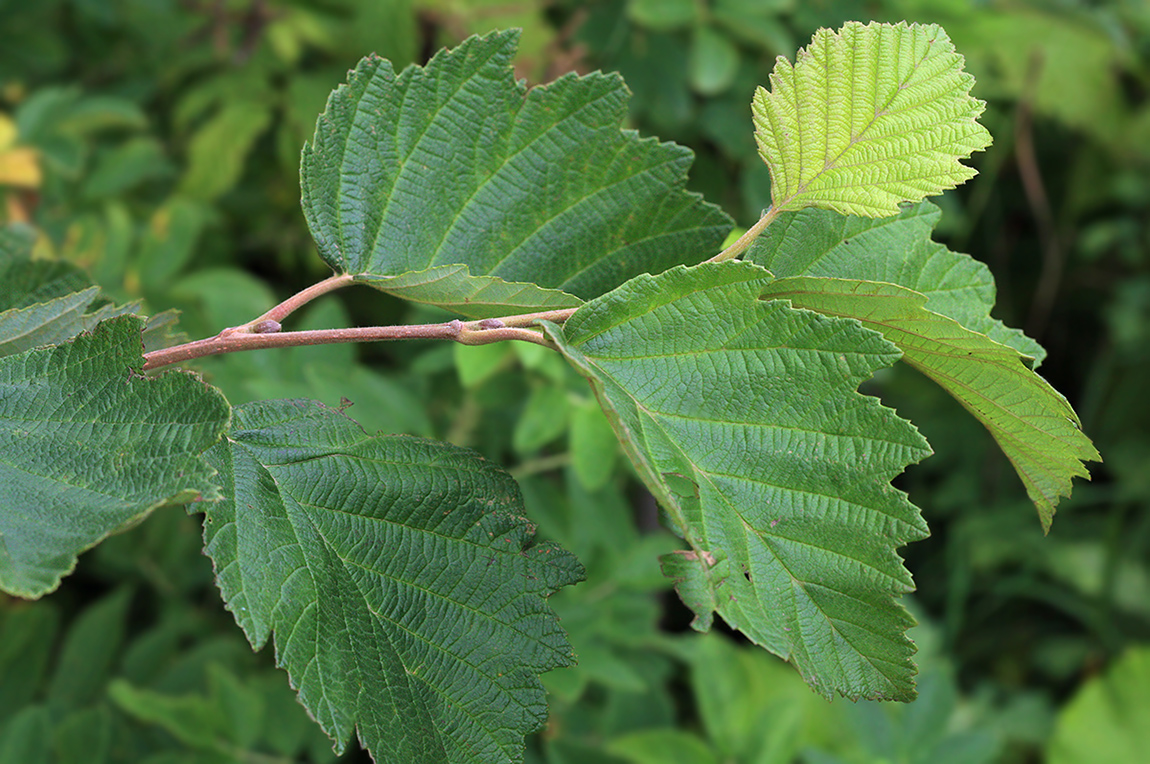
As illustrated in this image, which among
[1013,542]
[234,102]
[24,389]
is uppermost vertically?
[24,389]

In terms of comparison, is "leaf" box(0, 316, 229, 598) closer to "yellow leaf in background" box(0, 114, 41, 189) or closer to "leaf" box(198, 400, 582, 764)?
"leaf" box(198, 400, 582, 764)

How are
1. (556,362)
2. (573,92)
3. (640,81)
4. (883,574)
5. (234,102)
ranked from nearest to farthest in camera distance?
(883,574) < (573,92) < (556,362) < (640,81) < (234,102)

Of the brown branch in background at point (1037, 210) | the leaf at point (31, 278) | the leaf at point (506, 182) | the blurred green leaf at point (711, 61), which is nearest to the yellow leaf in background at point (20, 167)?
the leaf at point (31, 278)

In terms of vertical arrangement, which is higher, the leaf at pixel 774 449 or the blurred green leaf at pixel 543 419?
the leaf at pixel 774 449

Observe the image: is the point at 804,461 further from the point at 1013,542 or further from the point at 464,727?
the point at 1013,542

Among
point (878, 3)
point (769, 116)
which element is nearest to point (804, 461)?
point (769, 116)

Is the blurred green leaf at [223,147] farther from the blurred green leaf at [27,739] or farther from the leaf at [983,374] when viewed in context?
the leaf at [983,374]
